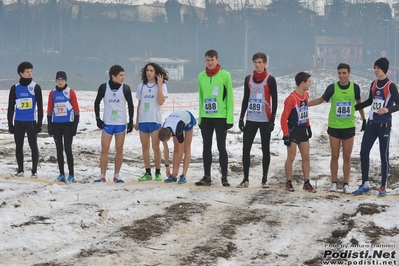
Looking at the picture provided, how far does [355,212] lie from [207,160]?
305cm

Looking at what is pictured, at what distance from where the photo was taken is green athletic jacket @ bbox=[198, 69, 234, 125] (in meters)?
11.2

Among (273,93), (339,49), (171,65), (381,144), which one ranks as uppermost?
(339,49)

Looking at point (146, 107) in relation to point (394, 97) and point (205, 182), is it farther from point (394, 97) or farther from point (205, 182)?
point (394, 97)

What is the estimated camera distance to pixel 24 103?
12.0 m

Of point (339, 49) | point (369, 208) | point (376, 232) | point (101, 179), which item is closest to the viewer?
Answer: point (376, 232)

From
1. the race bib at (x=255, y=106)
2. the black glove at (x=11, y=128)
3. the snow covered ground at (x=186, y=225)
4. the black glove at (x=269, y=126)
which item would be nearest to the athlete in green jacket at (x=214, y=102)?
the race bib at (x=255, y=106)

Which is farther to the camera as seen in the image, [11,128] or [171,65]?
[171,65]

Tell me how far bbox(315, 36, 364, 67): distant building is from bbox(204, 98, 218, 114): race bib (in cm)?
9185

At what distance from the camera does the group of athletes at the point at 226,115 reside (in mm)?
10875

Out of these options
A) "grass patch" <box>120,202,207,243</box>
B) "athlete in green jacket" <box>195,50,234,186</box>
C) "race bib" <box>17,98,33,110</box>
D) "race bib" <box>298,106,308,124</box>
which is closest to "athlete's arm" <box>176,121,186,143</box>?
"athlete in green jacket" <box>195,50,234,186</box>

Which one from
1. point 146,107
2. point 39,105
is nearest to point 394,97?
point 146,107

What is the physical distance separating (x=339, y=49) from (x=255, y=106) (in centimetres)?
9340

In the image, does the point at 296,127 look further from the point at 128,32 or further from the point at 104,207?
the point at 128,32

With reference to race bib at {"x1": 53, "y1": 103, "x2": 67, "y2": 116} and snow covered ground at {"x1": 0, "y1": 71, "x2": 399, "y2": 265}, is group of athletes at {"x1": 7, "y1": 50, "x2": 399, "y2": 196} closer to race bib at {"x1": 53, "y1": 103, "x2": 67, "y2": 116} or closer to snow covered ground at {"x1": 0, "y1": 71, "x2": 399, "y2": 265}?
race bib at {"x1": 53, "y1": 103, "x2": 67, "y2": 116}
